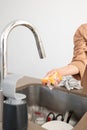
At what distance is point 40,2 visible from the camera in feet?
6.66

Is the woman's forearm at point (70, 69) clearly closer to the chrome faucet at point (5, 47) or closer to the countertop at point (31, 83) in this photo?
the countertop at point (31, 83)

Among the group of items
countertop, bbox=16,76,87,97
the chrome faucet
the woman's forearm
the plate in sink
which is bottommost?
the plate in sink

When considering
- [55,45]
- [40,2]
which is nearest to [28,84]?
[55,45]

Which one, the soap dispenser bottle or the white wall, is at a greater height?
the white wall

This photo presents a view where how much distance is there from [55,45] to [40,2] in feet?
1.49

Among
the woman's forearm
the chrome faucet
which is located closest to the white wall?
the woman's forearm

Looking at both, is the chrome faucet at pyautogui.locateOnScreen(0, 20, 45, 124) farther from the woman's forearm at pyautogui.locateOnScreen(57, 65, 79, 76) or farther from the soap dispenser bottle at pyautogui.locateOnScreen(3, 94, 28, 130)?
the woman's forearm at pyautogui.locateOnScreen(57, 65, 79, 76)

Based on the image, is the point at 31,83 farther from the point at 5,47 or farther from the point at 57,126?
the point at 5,47

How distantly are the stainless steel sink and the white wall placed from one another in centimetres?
84

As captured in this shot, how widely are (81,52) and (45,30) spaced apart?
1.03m

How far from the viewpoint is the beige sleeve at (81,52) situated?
1.07 metres

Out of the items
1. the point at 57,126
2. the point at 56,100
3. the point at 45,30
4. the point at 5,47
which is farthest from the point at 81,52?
the point at 45,30

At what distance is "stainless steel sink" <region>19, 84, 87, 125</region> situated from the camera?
102 centimetres

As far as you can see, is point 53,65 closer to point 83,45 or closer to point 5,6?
point 5,6
